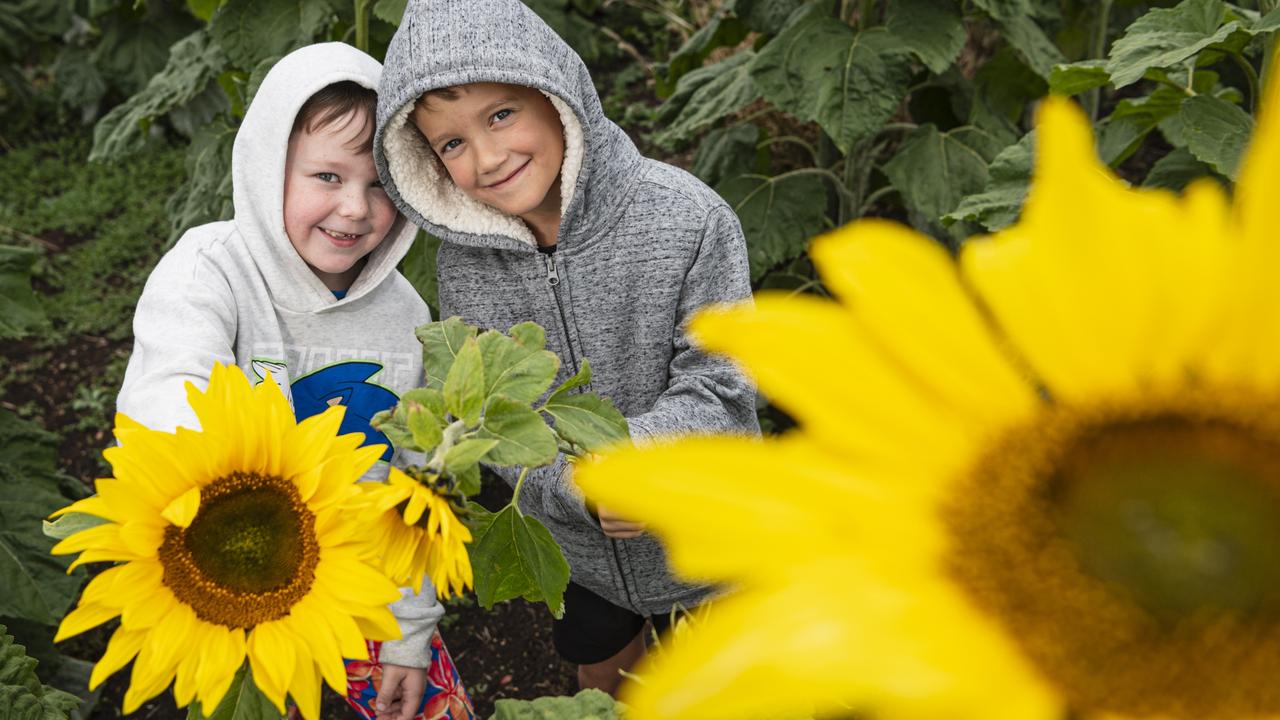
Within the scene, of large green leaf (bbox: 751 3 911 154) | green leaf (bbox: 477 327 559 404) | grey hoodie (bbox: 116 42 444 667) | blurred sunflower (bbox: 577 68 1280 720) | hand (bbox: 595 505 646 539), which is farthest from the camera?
large green leaf (bbox: 751 3 911 154)

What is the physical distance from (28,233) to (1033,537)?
5150 mm

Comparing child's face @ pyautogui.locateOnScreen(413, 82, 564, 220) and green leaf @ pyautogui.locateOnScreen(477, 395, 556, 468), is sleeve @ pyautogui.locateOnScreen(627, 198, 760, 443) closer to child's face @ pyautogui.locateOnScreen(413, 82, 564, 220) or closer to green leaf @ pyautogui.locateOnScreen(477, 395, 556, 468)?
child's face @ pyautogui.locateOnScreen(413, 82, 564, 220)

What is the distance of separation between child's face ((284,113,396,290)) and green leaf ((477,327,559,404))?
2.50 ft

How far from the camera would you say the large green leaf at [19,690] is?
43.7 inches

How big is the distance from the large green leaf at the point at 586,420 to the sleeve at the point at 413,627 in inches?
31.2

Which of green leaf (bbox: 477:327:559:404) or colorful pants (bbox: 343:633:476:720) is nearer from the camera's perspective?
green leaf (bbox: 477:327:559:404)

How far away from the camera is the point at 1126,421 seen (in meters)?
0.47

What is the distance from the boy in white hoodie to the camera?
4.92 feet

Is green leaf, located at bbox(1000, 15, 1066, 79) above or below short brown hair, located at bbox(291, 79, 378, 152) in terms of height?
below

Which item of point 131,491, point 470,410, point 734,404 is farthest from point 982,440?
point 734,404

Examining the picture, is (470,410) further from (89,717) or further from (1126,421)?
(89,717)

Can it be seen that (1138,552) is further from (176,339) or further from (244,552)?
(176,339)

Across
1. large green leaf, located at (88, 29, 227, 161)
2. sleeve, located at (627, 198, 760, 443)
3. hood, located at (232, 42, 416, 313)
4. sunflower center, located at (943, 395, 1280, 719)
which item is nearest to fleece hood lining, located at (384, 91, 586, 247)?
hood, located at (232, 42, 416, 313)

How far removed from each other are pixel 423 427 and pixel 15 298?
6.42ft
